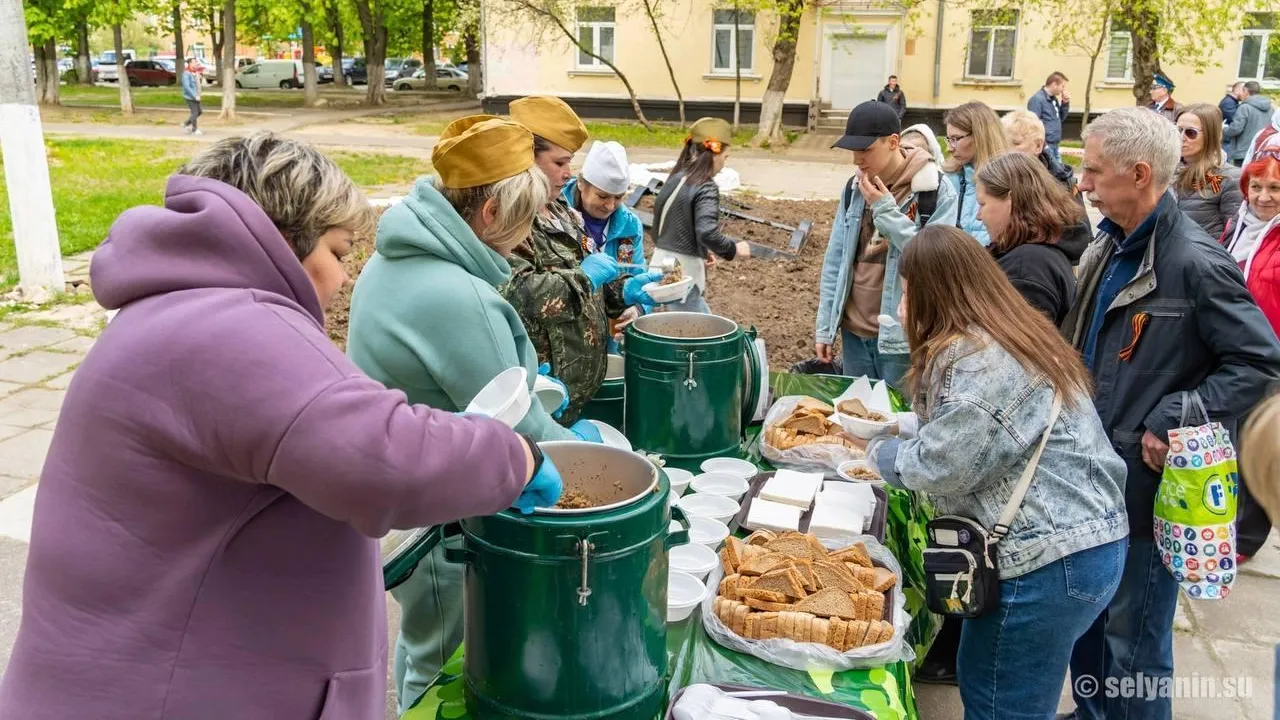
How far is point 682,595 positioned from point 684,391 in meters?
0.73

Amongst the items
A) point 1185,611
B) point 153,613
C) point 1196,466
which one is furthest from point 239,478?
point 1185,611

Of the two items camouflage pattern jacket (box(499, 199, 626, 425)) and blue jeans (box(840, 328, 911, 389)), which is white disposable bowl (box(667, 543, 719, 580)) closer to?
camouflage pattern jacket (box(499, 199, 626, 425))

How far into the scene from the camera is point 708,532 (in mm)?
2592

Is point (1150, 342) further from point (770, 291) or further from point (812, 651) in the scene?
point (770, 291)

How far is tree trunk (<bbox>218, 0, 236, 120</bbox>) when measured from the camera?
2354 cm

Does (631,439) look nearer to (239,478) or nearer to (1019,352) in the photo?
(1019,352)

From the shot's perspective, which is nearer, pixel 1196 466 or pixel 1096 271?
pixel 1196 466

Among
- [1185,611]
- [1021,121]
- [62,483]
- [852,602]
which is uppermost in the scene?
[1021,121]

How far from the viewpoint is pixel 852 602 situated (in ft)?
7.37

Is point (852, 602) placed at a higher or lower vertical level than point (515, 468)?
lower

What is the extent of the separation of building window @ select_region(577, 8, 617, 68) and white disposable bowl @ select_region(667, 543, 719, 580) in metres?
23.1

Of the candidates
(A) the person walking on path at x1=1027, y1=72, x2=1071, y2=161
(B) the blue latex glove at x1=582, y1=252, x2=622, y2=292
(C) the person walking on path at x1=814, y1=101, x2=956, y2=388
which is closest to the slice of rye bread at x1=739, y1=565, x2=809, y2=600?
(B) the blue latex glove at x1=582, y1=252, x2=622, y2=292

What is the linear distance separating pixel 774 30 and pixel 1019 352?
22.0m

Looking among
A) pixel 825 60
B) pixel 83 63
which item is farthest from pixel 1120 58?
pixel 83 63
